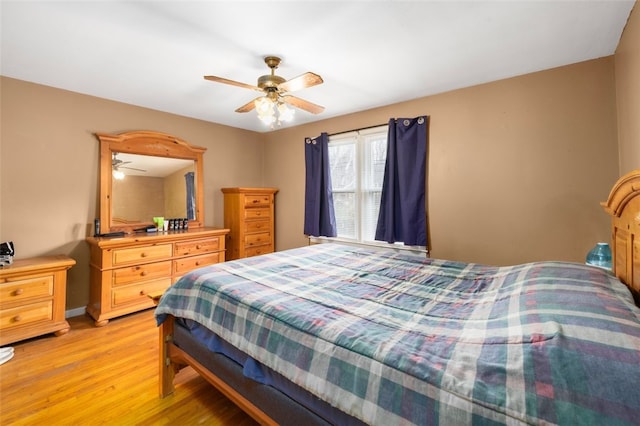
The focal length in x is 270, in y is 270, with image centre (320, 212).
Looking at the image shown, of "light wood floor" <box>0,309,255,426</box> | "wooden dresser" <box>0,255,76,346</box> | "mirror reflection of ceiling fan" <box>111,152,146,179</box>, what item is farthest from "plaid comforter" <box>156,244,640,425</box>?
"mirror reflection of ceiling fan" <box>111,152,146,179</box>

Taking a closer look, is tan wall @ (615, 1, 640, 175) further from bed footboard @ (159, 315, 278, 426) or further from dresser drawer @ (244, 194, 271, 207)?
dresser drawer @ (244, 194, 271, 207)

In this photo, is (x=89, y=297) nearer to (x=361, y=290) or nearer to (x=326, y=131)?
(x=361, y=290)

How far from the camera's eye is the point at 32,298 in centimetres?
244

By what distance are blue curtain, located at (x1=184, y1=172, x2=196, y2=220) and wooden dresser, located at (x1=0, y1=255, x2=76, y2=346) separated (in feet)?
4.80

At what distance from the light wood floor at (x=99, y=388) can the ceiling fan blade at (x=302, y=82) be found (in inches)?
89.0

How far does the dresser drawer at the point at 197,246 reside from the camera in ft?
11.0

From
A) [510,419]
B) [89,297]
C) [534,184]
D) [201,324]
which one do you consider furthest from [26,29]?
[534,184]

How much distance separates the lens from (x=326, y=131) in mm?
3922

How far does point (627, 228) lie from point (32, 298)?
431 centimetres

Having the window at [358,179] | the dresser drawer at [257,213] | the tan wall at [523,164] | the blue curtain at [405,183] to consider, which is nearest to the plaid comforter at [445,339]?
the tan wall at [523,164]

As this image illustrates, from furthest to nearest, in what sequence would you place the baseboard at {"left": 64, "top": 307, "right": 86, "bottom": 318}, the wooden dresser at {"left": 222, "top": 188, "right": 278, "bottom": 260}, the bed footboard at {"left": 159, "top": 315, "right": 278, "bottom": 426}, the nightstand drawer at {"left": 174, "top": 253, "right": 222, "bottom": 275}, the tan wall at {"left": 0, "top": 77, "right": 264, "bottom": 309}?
the wooden dresser at {"left": 222, "top": 188, "right": 278, "bottom": 260}, the nightstand drawer at {"left": 174, "top": 253, "right": 222, "bottom": 275}, the baseboard at {"left": 64, "top": 307, "right": 86, "bottom": 318}, the tan wall at {"left": 0, "top": 77, "right": 264, "bottom": 309}, the bed footboard at {"left": 159, "top": 315, "right": 278, "bottom": 426}

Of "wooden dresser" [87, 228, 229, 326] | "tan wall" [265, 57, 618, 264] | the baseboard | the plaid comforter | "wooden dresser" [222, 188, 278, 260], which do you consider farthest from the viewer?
"wooden dresser" [222, 188, 278, 260]

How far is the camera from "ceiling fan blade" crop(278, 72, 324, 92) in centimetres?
193

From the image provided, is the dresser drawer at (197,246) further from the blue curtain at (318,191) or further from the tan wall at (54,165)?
the blue curtain at (318,191)
